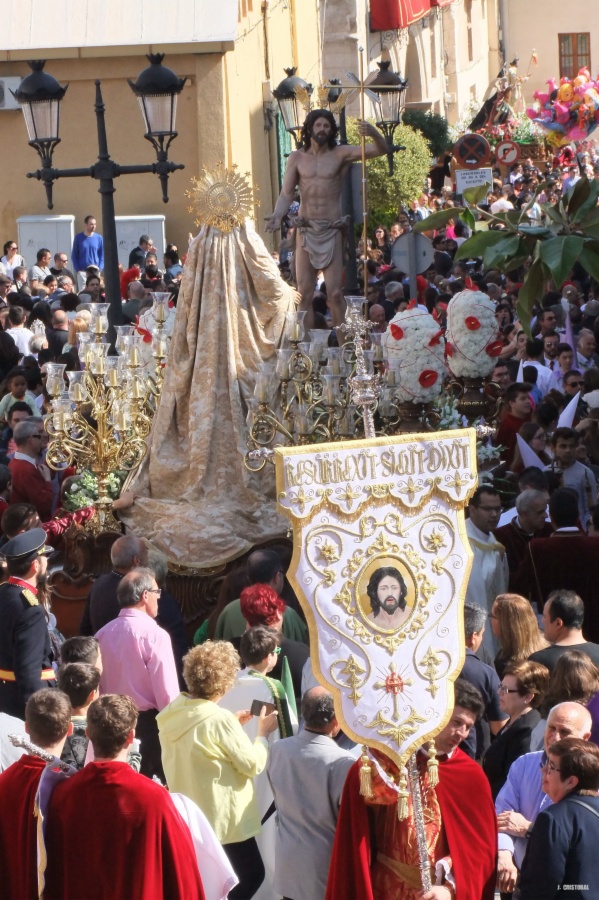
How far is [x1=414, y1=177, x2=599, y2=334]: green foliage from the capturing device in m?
7.57

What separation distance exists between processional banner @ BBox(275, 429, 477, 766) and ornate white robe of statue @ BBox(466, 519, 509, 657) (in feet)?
9.30

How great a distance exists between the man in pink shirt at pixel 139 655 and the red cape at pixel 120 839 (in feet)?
5.61

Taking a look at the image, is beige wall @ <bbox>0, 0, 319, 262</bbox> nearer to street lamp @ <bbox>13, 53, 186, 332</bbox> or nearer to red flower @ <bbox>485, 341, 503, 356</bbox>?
street lamp @ <bbox>13, 53, 186, 332</bbox>

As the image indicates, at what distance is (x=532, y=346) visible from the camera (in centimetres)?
1177

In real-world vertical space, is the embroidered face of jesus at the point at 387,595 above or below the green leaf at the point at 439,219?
below

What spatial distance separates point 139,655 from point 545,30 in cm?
5712

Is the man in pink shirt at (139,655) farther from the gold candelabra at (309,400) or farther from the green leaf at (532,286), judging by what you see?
the green leaf at (532,286)

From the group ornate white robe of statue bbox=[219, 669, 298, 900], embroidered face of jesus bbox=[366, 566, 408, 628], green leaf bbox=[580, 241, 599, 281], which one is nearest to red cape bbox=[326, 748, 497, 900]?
embroidered face of jesus bbox=[366, 566, 408, 628]

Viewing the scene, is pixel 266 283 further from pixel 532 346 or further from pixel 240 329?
pixel 532 346

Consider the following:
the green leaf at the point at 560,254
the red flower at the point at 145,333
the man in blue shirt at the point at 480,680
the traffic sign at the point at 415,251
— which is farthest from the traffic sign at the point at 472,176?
the man in blue shirt at the point at 480,680

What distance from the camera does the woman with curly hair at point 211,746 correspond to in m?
5.57

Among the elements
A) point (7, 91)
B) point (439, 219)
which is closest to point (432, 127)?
point (7, 91)

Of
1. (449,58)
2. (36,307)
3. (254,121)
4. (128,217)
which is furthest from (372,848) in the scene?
(449,58)

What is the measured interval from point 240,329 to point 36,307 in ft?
18.3
